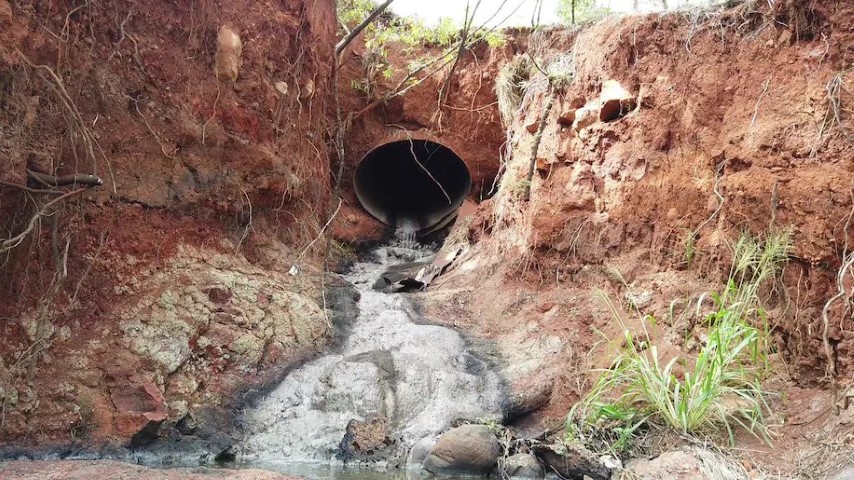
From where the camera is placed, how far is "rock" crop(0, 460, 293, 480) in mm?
2893


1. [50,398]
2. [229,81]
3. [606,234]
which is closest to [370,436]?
[50,398]

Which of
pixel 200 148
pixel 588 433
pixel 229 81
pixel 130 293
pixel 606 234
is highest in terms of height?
pixel 229 81

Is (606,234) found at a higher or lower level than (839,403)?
higher

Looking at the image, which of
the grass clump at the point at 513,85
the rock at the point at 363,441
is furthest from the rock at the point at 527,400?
the grass clump at the point at 513,85

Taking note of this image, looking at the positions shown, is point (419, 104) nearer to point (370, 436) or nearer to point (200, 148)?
point (200, 148)

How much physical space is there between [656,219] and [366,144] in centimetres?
633

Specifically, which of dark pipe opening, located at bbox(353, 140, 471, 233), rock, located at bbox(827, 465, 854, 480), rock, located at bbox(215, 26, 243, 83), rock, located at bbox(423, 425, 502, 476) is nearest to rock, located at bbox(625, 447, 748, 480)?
rock, located at bbox(827, 465, 854, 480)

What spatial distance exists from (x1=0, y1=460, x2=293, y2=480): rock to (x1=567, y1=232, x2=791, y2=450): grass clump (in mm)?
2152

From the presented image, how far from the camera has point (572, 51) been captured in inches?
278

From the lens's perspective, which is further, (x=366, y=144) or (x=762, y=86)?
(x=366, y=144)

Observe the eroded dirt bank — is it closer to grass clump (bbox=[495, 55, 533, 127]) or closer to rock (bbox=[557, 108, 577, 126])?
rock (bbox=[557, 108, 577, 126])

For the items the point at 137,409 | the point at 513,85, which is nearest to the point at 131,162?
the point at 137,409

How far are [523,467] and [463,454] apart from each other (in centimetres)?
40

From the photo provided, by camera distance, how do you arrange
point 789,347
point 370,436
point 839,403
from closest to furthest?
point 839,403 < point 789,347 < point 370,436
